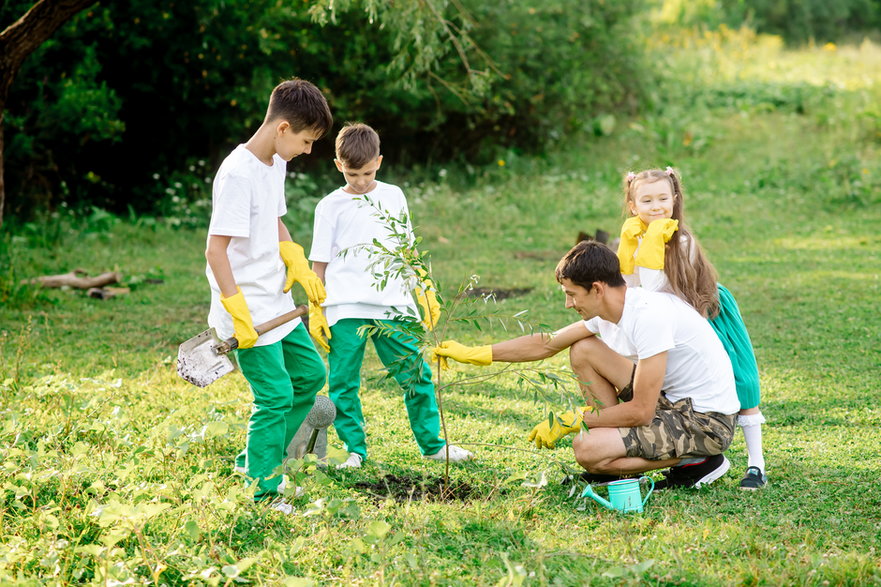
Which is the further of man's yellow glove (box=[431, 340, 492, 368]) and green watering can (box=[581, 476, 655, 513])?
man's yellow glove (box=[431, 340, 492, 368])

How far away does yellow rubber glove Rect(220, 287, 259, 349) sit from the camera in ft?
10.6

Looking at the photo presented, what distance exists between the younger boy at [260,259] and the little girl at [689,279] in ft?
4.55

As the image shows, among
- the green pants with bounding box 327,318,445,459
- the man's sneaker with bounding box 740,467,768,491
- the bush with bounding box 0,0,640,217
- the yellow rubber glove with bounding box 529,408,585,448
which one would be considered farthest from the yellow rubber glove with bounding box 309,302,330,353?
the bush with bounding box 0,0,640,217

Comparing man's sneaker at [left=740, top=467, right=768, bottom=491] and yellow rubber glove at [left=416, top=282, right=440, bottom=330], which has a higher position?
yellow rubber glove at [left=416, top=282, right=440, bottom=330]

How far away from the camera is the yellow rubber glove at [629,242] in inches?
153

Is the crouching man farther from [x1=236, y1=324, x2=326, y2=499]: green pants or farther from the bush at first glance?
the bush

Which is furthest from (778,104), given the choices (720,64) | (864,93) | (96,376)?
(96,376)

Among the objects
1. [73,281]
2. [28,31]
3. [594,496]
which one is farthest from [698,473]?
[28,31]

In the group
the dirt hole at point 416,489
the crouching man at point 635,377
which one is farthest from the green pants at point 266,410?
the crouching man at point 635,377

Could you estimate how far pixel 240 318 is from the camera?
3225 mm

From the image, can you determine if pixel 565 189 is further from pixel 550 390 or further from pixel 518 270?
pixel 550 390

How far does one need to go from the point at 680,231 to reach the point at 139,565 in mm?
2420

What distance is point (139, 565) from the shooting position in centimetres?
281

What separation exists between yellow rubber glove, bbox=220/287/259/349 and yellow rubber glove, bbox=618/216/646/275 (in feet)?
5.21
